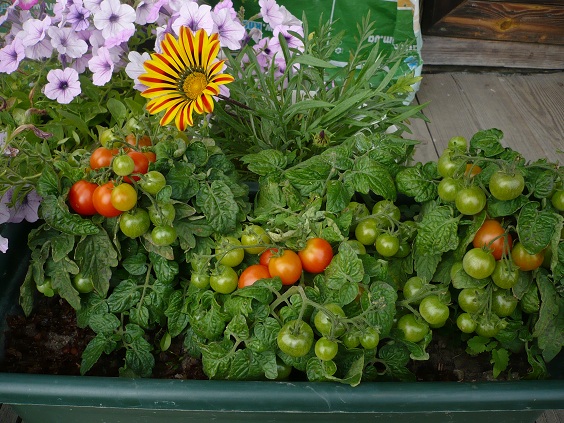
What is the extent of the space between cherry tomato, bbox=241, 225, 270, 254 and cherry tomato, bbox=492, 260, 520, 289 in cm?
31

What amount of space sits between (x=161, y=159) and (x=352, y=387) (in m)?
0.40

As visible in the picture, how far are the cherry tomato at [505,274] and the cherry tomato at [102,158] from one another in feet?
1.79

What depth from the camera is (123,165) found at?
0.77 metres

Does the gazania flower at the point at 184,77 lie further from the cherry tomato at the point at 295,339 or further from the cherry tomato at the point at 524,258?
the cherry tomato at the point at 524,258

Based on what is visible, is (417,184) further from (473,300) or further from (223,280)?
(223,280)

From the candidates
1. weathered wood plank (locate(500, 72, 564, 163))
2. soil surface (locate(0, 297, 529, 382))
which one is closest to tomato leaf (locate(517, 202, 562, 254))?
soil surface (locate(0, 297, 529, 382))

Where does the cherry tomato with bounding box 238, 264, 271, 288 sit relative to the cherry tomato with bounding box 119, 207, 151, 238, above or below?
below

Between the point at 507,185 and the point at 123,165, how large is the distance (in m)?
0.49

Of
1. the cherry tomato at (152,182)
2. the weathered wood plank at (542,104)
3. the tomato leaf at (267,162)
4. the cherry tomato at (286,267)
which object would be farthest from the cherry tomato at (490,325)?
the weathered wood plank at (542,104)

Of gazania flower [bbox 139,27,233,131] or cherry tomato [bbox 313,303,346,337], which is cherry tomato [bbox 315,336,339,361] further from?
gazania flower [bbox 139,27,233,131]

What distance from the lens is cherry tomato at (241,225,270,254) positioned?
2.65 feet

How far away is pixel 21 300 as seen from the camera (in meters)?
0.86

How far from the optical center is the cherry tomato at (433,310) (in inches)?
29.9

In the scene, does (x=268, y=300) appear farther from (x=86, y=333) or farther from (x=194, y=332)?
(x=86, y=333)
